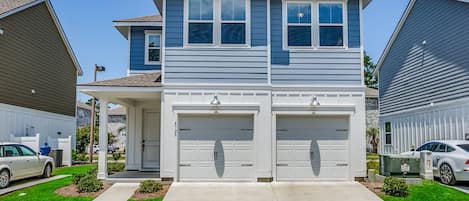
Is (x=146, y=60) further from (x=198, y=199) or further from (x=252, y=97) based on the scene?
(x=198, y=199)

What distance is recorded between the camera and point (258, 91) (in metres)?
12.6

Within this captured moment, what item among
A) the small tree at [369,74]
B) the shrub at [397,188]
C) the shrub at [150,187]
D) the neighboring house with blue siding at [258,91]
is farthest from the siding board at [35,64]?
the small tree at [369,74]

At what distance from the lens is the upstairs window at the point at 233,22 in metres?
12.6

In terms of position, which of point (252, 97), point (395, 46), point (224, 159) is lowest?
point (224, 159)

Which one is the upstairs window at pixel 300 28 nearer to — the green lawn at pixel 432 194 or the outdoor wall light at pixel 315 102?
the outdoor wall light at pixel 315 102

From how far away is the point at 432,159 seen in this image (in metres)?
12.6

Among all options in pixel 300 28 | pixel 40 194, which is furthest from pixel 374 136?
pixel 40 194

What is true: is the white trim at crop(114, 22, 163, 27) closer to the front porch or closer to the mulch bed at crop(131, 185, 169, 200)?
the front porch

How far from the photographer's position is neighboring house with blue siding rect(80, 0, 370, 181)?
12492 millimetres

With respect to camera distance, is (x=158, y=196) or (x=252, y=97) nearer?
(x=158, y=196)

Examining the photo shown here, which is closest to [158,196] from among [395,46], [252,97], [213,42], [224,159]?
[224,159]

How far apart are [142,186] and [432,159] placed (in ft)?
28.7

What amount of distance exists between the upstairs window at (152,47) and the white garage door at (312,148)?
19.5ft

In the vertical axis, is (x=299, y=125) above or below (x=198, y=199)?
above
